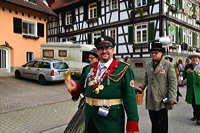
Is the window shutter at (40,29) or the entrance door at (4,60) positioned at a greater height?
the window shutter at (40,29)

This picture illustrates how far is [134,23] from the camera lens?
17234mm

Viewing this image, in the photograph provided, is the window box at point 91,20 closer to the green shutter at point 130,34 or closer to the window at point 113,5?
the window at point 113,5

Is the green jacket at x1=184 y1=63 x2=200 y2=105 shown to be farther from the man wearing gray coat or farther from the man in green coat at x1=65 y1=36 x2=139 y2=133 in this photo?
the man in green coat at x1=65 y1=36 x2=139 y2=133

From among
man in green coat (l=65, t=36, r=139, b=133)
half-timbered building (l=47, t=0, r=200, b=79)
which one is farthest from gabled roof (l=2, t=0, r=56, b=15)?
man in green coat (l=65, t=36, r=139, b=133)

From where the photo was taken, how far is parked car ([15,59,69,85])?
1243cm

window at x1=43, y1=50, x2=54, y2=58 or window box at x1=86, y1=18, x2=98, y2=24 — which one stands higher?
window box at x1=86, y1=18, x2=98, y2=24

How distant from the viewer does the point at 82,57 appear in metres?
15.0

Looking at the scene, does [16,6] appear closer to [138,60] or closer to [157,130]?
[138,60]

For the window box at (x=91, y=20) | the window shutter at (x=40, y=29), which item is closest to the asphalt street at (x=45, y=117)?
the window shutter at (x=40, y=29)

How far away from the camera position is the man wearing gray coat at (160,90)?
3.60 metres

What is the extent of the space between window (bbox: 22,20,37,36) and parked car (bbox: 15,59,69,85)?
477 centimetres

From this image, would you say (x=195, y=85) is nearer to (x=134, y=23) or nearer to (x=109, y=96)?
(x=109, y=96)

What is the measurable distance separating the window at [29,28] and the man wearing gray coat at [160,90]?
15.5 metres

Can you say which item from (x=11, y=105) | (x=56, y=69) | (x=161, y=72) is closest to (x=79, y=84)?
(x=161, y=72)
